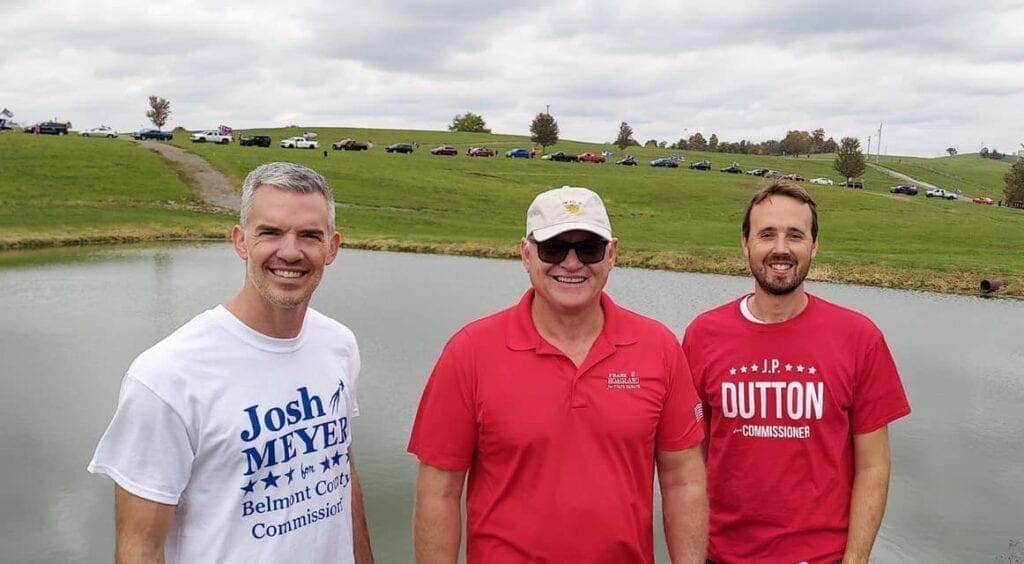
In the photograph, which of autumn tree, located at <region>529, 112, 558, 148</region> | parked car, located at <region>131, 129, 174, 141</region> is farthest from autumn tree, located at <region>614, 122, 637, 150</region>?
parked car, located at <region>131, 129, 174, 141</region>

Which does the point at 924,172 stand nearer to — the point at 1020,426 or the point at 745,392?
the point at 1020,426

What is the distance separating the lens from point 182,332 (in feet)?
9.50

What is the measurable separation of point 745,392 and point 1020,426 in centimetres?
1039

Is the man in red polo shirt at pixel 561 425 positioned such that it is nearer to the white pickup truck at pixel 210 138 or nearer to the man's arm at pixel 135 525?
the man's arm at pixel 135 525

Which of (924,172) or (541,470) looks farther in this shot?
(924,172)

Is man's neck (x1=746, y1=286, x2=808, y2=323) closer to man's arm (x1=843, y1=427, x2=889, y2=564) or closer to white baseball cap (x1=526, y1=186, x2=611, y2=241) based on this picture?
man's arm (x1=843, y1=427, x2=889, y2=564)

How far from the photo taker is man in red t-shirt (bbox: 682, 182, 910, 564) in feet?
12.0

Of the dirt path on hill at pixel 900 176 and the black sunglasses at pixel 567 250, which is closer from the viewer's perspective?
the black sunglasses at pixel 567 250

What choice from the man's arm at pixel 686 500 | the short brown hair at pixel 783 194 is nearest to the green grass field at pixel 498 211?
the short brown hair at pixel 783 194

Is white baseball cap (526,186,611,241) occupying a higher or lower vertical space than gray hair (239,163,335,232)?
lower

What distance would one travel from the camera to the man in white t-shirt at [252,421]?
273 cm

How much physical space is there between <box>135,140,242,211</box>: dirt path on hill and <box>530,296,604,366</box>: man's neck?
4009cm

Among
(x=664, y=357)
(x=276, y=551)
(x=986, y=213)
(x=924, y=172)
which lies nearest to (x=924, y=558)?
(x=664, y=357)

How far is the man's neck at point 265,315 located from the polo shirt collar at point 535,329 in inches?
34.3
